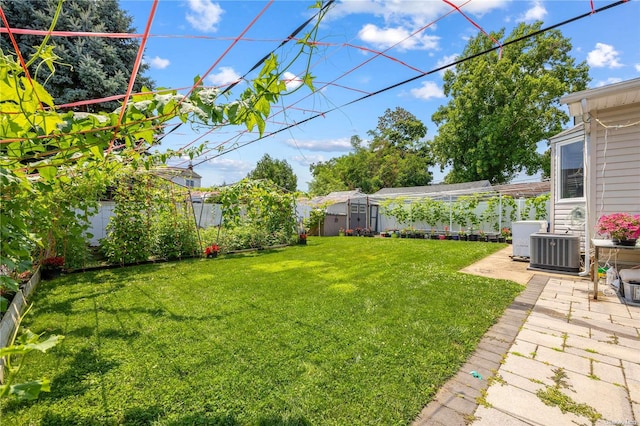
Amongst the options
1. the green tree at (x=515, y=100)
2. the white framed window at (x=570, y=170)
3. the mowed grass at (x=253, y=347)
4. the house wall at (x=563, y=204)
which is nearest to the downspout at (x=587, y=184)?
the house wall at (x=563, y=204)

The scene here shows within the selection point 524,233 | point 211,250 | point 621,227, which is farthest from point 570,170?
point 211,250

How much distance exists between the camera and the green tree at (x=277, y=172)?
28.0 metres

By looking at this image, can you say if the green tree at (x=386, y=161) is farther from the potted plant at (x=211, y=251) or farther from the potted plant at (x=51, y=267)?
the potted plant at (x=51, y=267)

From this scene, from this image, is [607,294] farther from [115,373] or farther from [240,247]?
[240,247]

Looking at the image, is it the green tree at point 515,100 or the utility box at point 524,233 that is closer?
the utility box at point 524,233

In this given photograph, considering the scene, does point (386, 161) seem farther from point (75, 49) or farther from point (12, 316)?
point (12, 316)

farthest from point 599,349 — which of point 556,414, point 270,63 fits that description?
point 270,63

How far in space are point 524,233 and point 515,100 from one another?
13145 millimetres

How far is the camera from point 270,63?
4.20ft

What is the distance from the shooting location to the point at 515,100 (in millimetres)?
16312

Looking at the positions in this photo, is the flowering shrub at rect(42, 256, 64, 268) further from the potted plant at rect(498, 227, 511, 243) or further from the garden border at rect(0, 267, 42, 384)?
the potted plant at rect(498, 227, 511, 243)

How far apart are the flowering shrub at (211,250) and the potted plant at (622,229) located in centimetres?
758

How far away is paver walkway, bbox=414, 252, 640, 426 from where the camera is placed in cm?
182

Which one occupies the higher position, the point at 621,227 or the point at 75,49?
the point at 75,49
